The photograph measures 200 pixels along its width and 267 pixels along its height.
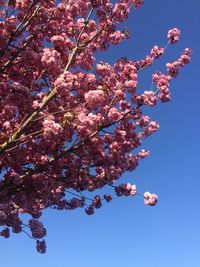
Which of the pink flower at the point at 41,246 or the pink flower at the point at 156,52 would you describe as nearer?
the pink flower at the point at 156,52

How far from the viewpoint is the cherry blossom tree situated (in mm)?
11203

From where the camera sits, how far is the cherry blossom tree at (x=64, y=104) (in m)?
11.2

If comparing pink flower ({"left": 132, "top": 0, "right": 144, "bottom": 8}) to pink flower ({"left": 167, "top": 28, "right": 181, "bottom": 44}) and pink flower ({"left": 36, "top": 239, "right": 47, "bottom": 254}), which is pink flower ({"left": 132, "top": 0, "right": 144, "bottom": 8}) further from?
pink flower ({"left": 36, "top": 239, "right": 47, "bottom": 254})

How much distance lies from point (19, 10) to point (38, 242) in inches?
283

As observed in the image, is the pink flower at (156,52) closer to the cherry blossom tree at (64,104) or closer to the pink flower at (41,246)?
the cherry blossom tree at (64,104)

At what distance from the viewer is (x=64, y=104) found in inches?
473

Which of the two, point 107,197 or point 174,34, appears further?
point 107,197

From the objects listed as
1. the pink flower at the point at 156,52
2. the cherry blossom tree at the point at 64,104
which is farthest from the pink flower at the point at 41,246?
the pink flower at the point at 156,52

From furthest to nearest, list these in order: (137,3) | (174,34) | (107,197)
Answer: (107,197) < (137,3) < (174,34)

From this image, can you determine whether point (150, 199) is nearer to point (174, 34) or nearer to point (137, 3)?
point (174, 34)

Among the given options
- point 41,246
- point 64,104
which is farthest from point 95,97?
point 41,246

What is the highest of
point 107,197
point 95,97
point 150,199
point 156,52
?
point 156,52

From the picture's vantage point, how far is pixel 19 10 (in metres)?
12.2

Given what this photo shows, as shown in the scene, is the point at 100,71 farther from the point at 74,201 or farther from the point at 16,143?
the point at 74,201
